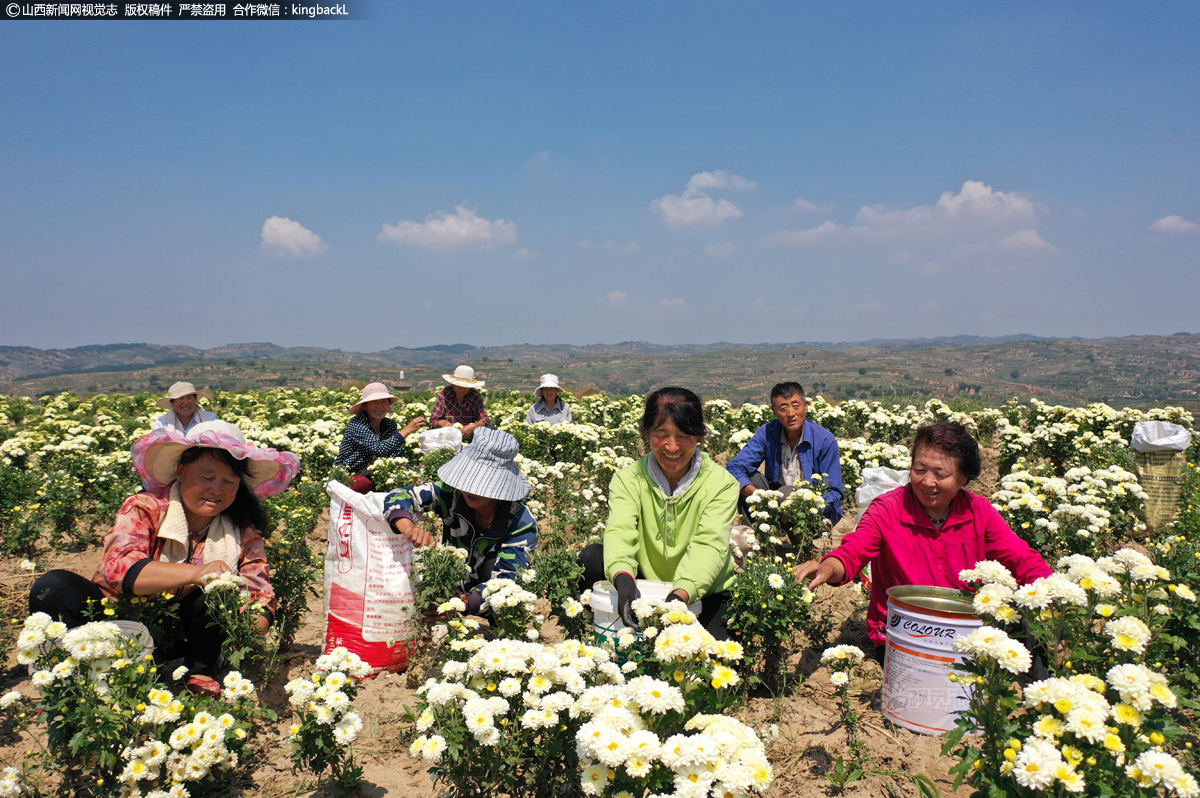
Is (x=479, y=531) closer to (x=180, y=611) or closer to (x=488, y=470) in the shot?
(x=488, y=470)

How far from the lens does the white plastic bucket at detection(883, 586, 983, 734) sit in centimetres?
300

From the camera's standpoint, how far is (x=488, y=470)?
157 inches


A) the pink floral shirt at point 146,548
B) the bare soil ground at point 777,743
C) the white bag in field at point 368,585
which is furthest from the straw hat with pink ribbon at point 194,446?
the bare soil ground at point 777,743

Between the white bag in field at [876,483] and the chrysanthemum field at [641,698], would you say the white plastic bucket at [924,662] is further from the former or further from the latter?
the white bag in field at [876,483]

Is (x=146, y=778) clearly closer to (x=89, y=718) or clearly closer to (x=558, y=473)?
(x=89, y=718)

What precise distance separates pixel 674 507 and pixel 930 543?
1496 millimetres

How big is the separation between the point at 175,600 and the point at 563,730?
2279mm

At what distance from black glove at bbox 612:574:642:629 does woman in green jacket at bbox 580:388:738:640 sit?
301 mm

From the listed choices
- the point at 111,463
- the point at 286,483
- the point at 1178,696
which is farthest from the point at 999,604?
the point at 111,463

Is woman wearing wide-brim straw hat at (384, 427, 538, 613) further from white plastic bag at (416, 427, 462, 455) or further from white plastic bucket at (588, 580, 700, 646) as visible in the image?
white plastic bag at (416, 427, 462, 455)

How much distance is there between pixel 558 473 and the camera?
291 inches

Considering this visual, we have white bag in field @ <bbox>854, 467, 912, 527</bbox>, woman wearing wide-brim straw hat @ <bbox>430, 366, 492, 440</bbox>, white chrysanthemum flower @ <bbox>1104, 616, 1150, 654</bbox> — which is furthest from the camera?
woman wearing wide-brim straw hat @ <bbox>430, 366, 492, 440</bbox>

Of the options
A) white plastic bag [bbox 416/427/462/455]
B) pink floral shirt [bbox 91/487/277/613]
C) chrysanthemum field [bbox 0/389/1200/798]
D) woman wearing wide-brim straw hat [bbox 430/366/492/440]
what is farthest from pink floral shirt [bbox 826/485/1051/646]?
woman wearing wide-brim straw hat [bbox 430/366/492/440]

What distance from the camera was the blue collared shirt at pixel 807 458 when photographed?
569 centimetres
